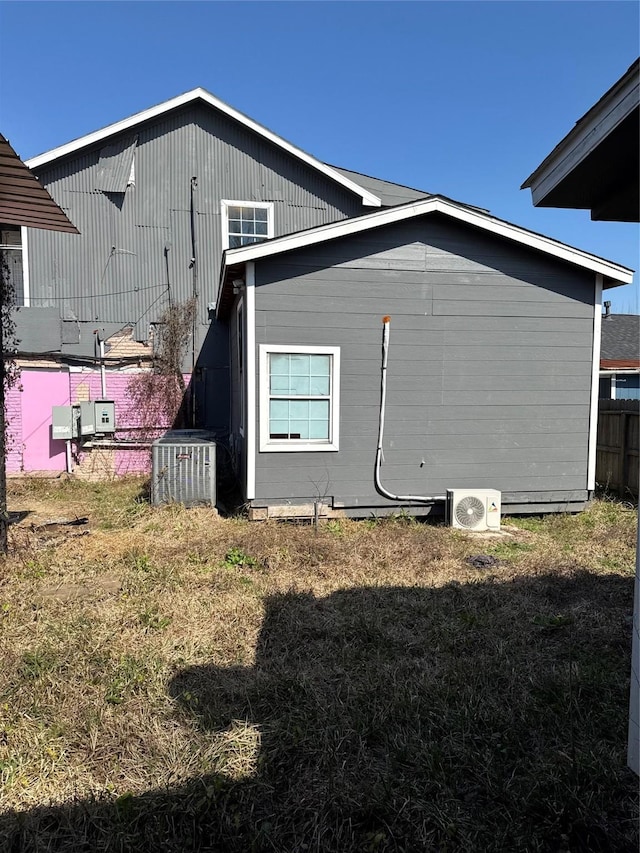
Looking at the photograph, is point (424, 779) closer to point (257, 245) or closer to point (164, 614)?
point (164, 614)

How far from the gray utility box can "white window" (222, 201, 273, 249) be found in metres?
5.94

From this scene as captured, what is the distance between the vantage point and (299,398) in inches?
265

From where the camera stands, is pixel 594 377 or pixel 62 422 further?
pixel 62 422

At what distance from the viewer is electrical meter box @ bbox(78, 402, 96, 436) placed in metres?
10.4

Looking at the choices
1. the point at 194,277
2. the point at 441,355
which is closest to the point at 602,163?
the point at 441,355

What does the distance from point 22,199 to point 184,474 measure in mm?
3591

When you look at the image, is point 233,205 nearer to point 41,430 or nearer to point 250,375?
point 41,430

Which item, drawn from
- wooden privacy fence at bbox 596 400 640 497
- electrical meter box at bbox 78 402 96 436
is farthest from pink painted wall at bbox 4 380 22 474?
wooden privacy fence at bbox 596 400 640 497

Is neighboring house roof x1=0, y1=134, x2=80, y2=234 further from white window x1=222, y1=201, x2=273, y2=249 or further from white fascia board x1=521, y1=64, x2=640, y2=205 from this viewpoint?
white window x1=222, y1=201, x2=273, y2=249

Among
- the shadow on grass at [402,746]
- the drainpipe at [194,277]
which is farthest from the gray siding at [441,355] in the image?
the drainpipe at [194,277]

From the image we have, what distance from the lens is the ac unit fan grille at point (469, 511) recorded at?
22.2 feet

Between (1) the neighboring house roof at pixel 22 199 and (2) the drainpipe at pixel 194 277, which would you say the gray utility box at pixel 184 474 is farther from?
(2) the drainpipe at pixel 194 277

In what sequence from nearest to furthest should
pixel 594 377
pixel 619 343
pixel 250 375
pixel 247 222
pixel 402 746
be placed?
1. pixel 402 746
2. pixel 250 375
3. pixel 594 377
4. pixel 247 222
5. pixel 619 343

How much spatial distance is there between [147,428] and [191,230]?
13.6 ft
